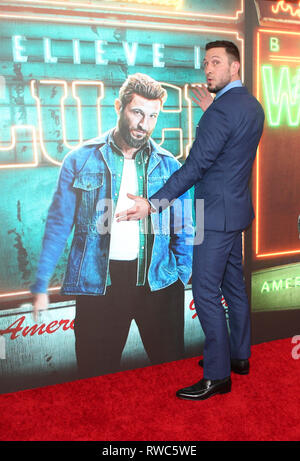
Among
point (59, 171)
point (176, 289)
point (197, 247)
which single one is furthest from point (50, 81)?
point (176, 289)

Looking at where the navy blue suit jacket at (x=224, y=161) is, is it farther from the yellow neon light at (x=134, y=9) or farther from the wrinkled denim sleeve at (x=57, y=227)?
the yellow neon light at (x=134, y=9)

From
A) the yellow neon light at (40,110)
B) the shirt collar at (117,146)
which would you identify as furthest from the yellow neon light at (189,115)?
the yellow neon light at (40,110)

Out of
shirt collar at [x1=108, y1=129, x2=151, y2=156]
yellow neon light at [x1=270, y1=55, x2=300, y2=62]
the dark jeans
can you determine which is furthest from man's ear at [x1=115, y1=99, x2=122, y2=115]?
→ yellow neon light at [x1=270, y1=55, x2=300, y2=62]

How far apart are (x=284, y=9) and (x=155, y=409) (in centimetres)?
259

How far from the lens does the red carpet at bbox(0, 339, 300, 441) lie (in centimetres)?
209

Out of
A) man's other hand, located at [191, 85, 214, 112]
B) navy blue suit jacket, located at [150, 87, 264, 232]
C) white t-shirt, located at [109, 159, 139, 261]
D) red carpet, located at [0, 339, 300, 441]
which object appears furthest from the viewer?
man's other hand, located at [191, 85, 214, 112]

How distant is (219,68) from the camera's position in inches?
94.0

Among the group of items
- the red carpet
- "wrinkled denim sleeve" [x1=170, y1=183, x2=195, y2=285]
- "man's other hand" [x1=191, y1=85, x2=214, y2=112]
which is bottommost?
the red carpet

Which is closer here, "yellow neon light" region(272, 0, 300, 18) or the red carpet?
the red carpet

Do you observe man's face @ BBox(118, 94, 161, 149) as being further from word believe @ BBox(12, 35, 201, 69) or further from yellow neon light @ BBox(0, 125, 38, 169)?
yellow neon light @ BBox(0, 125, 38, 169)

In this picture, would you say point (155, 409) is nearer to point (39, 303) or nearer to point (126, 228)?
point (39, 303)

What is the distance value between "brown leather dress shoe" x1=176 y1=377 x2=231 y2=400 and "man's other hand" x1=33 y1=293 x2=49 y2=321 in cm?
89

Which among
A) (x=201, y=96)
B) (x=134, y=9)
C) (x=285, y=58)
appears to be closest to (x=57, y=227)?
(x=201, y=96)
